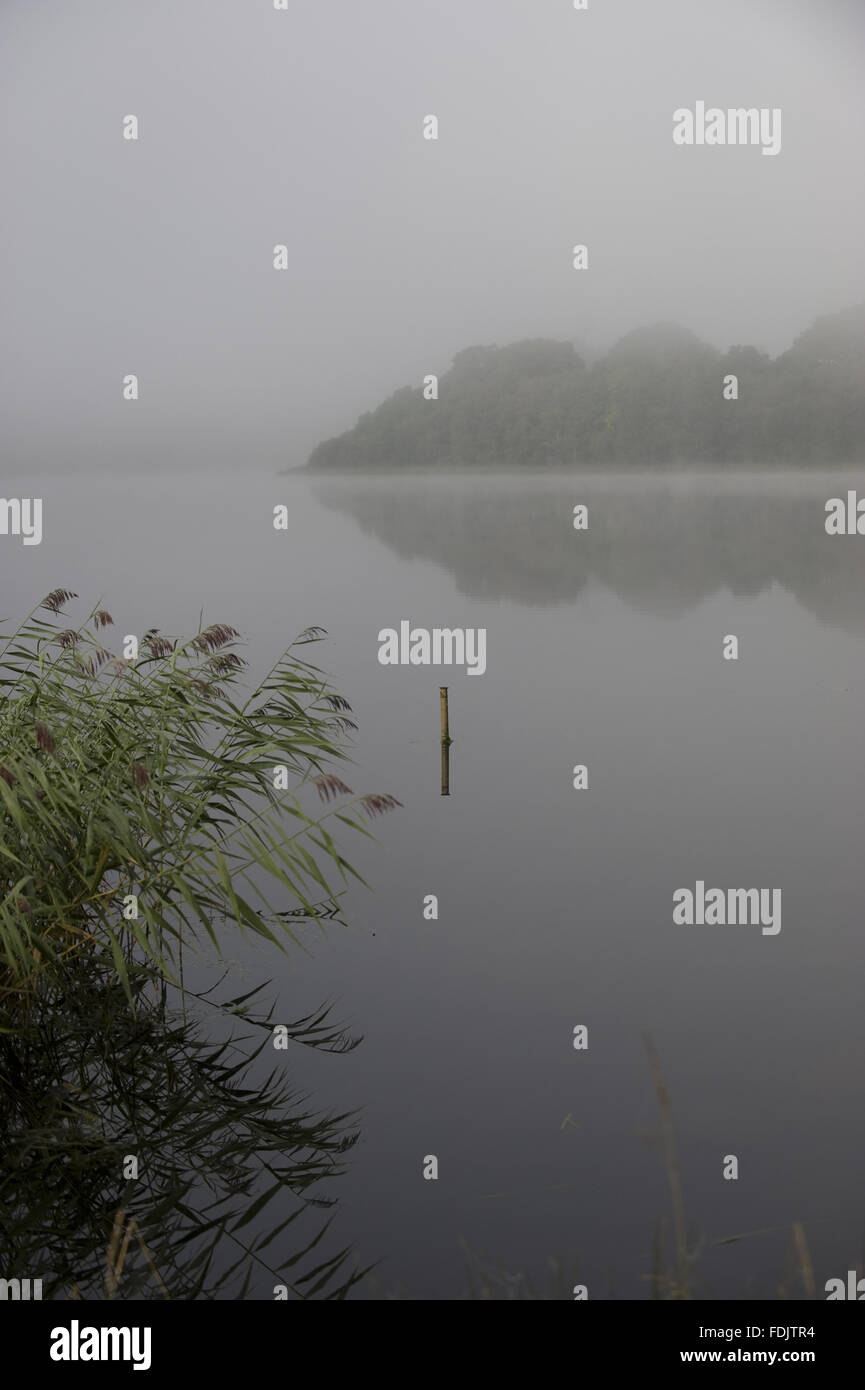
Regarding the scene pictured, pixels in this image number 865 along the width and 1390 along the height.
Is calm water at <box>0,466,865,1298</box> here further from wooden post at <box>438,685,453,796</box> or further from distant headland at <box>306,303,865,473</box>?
distant headland at <box>306,303,865,473</box>

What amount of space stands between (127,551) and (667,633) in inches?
188

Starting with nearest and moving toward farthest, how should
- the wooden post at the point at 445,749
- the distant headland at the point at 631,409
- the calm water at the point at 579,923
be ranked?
the calm water at the point at 579,923 → the wooden post at the point at 445,749 → the distant headland at the point at 631,409

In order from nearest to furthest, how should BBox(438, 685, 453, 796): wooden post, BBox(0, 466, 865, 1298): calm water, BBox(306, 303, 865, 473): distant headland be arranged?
BBox(0, 466, 865, 1298): calm water → BBox(438, 685, 453, 796): wooden post → BBox(306, 303, 865, 473): distant headland

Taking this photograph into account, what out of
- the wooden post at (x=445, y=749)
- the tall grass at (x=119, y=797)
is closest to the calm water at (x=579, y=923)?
the wooden post at (x=445, y=749)

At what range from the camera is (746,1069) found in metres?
3.60

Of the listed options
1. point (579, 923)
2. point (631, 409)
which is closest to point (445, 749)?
point (579, 923)

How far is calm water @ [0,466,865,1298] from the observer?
294 cm

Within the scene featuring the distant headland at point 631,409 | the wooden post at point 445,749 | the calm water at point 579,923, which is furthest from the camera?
the distant headland at point 631,409

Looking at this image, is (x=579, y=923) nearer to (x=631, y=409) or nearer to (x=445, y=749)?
(x=445, y=749)

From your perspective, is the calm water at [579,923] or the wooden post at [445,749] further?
the wooden post at [445,749]

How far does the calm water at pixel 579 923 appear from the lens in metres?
2.94

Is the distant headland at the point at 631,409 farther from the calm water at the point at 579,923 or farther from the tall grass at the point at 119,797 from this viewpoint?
the tall grass at the point at 119,797

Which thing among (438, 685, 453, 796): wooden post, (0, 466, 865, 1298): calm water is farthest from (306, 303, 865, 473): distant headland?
(438, 685, 453, 796): wooden post
